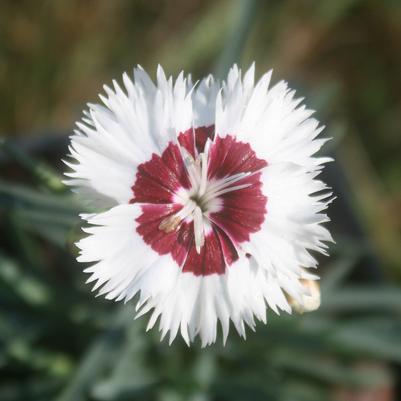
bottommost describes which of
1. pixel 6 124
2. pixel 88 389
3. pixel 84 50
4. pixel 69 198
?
pixel 88 389

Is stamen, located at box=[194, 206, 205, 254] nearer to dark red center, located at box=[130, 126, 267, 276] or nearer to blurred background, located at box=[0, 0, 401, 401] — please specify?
dark red center, located at box=[130, 126, 267, 276]

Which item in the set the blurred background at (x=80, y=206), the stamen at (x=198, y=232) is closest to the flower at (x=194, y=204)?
the stamen at (x=198, y=232)

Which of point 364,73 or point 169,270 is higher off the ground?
point 364,73

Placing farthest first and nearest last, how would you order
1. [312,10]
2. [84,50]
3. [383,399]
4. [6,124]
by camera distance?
[312,10] < [84,50] < [6,124] < [383,399]

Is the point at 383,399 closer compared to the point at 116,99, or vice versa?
the point at 116,99

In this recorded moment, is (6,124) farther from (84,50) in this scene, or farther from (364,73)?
(364,73)

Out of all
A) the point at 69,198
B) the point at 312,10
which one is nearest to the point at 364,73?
the point at 312,10

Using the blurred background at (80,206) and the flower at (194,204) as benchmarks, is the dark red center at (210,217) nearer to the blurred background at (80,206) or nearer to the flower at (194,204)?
the flower at (194,204)

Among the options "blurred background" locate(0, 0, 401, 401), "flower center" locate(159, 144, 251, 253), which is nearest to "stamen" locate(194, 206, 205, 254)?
"flower center" locate(159, 144, 251, 253)
